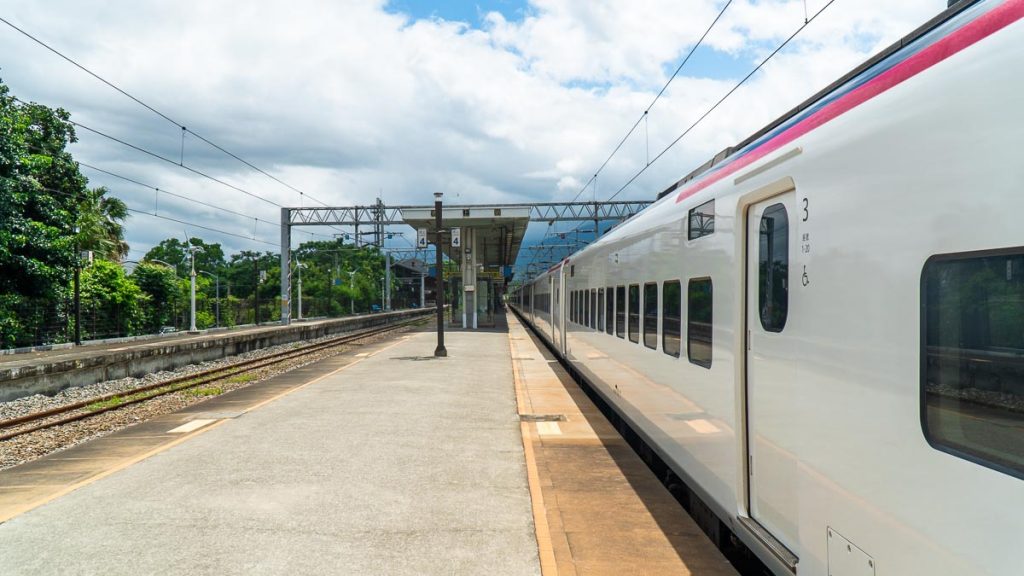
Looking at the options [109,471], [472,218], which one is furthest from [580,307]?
[472,218]

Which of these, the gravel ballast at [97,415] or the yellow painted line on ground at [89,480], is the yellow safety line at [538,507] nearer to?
the yellow painted line on ground at [89,480]

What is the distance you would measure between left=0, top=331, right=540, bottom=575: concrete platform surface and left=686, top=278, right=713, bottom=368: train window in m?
2.04

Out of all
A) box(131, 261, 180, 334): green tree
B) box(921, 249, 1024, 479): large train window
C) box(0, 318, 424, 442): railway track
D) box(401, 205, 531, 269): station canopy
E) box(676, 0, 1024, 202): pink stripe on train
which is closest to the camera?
box(921, 249, 1024, 479): large train window

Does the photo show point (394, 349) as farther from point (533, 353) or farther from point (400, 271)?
point (400, 271)

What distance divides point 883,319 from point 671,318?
144 inches

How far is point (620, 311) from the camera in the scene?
9391 millimetres

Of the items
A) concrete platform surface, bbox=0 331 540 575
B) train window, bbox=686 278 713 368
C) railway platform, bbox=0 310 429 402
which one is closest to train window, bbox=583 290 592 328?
concrete platform surface, bbox=0 331 540 575

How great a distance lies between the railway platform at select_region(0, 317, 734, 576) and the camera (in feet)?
17.2

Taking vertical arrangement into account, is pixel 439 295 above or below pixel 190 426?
above

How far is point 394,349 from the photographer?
2506 cm

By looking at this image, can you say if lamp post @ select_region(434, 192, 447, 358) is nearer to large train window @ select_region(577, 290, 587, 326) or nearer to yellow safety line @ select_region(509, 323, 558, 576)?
large train window @ select_region(577, 290, 587, 326)

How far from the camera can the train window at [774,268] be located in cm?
393

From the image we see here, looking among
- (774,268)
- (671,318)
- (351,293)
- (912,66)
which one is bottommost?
(671,318)

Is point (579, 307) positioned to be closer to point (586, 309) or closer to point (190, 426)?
point (586, 309)
